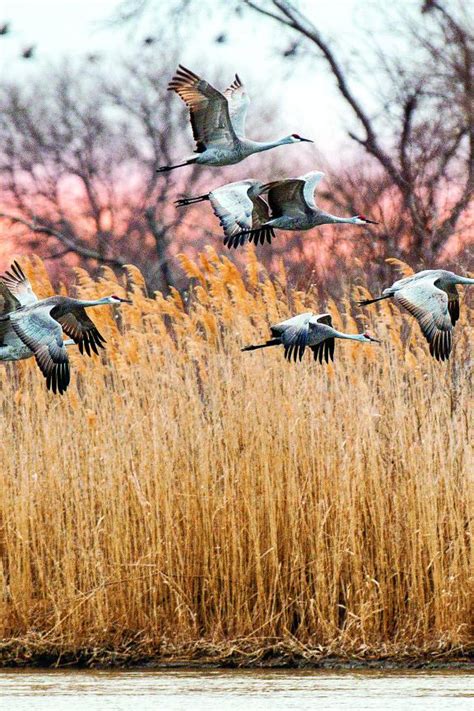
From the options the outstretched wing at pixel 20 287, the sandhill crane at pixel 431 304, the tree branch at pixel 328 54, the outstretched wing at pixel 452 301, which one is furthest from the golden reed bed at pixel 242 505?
the tree branch at pixel 328 54

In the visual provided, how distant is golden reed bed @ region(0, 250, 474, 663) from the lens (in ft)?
24.8

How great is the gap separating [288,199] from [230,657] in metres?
2.31

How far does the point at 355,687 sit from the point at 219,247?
10.6m

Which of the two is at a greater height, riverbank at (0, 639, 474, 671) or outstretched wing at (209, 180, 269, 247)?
outstretched wing at (209, 180, 269, 247)

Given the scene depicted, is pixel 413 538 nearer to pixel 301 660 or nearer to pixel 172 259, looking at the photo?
pixel 301 660

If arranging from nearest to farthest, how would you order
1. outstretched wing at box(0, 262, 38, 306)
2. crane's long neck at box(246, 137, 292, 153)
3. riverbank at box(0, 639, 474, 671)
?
crane's long neck at box(246, 137, 292, 153), outstretched wing at box(0, 262, 38, 306), riverbank at box(0, 639, 474, 671)

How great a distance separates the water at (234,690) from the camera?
677cm

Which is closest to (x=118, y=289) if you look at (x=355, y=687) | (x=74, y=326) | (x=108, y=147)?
(x=74, y=326)

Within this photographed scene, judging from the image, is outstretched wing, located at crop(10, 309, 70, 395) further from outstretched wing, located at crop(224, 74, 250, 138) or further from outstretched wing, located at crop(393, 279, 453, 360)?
outstretched wing, located at crop(393, 279, 453, 360)

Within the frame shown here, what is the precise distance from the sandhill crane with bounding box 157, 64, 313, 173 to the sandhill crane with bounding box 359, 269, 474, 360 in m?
0.60

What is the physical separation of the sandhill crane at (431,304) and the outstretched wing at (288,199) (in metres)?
0.44

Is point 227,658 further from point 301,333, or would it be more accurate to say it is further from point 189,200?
point 189,200

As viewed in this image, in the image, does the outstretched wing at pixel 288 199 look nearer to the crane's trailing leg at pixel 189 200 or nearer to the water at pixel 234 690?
the crane's trailing leg at pixel 189 200

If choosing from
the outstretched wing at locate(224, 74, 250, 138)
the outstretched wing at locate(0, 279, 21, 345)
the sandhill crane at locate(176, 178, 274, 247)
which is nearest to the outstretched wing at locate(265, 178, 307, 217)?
the sandhill crane at locate(176, 178, 274, 247)
